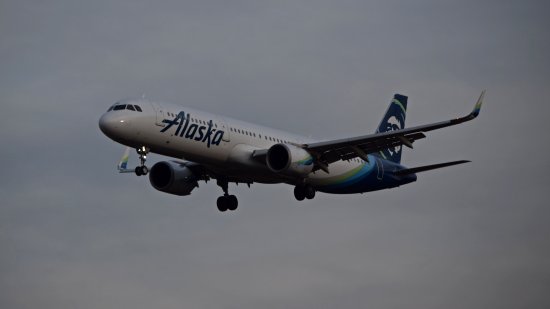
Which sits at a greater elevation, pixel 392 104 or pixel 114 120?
pixel 392 104

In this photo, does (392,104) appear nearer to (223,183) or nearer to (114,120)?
(223,183)

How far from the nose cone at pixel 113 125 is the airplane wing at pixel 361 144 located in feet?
34.0

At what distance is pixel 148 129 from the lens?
5666 centimetres

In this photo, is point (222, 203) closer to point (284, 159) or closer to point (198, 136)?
point (284, 159)

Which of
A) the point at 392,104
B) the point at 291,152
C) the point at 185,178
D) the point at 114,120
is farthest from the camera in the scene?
the point at 392,104

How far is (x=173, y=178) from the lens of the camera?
63844mm

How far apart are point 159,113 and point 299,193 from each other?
10116mm

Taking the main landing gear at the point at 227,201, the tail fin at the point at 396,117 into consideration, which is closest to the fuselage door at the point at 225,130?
the main landing gear at the point at 227,201

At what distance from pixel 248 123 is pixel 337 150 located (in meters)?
4.94

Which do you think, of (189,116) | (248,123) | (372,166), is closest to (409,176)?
(372,166)

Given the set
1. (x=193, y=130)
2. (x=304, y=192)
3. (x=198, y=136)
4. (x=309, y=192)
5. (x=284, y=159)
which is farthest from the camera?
(x=304, y=192)

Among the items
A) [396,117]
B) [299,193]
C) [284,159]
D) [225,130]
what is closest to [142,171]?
[225,130]

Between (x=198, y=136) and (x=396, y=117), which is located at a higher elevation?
(x=396, y=117)

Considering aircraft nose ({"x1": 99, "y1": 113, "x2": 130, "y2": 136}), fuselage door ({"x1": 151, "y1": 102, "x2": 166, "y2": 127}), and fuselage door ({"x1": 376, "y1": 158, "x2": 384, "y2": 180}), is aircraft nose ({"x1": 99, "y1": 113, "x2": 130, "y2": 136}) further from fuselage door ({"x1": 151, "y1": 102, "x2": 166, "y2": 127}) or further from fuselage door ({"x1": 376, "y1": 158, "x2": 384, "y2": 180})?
fuselage door ({"x1": 376, "y1": 158, "x2": 384, "y2": 180})
